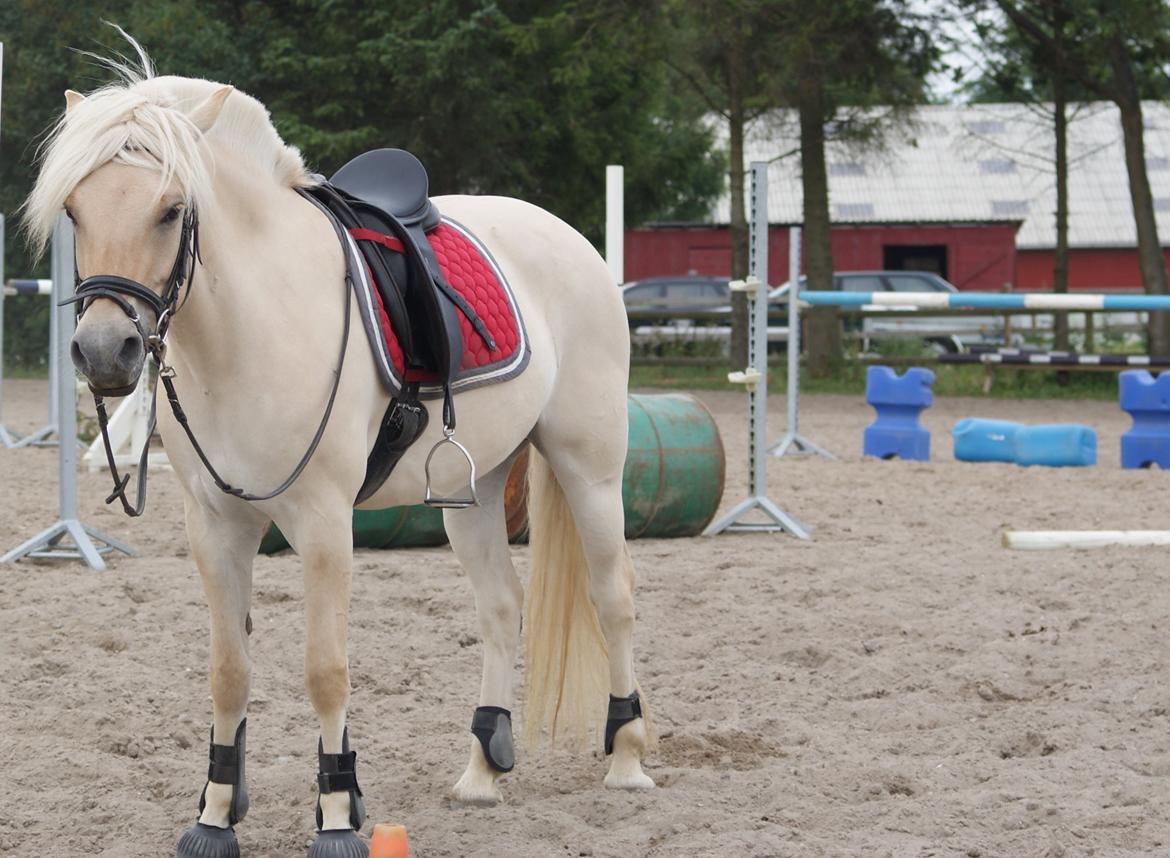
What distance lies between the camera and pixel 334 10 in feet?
64.9

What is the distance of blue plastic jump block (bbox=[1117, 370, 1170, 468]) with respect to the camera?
10.2 m

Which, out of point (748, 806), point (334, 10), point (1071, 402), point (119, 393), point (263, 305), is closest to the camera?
point (119, 393)

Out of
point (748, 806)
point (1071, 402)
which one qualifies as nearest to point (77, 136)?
point (748, 806)

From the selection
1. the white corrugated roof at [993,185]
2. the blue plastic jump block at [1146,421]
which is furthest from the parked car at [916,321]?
the blue plastic jump block at [1146,421]

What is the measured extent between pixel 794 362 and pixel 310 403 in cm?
771

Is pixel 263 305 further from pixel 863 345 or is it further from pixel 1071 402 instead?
pixel 863 345

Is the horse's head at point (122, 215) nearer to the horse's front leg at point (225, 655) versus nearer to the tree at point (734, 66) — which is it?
the horse's front leg at point (225, 655)

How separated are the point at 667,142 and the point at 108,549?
16895mm

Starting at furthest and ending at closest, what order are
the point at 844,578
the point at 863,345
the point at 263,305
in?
the point at 863,345 < the point at 844,578 < the point at 263,305

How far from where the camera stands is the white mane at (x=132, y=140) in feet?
8.62

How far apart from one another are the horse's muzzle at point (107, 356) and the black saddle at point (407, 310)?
0.79 m

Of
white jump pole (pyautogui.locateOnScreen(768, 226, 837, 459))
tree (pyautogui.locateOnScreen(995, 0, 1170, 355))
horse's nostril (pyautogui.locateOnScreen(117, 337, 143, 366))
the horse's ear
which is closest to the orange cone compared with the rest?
horse's nostril (pyautogui.locateOnScreen(117, 337, 143, 366))

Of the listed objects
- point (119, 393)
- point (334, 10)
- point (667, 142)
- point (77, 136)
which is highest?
point (334, 10)

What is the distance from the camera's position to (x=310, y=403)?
2.98 metres
